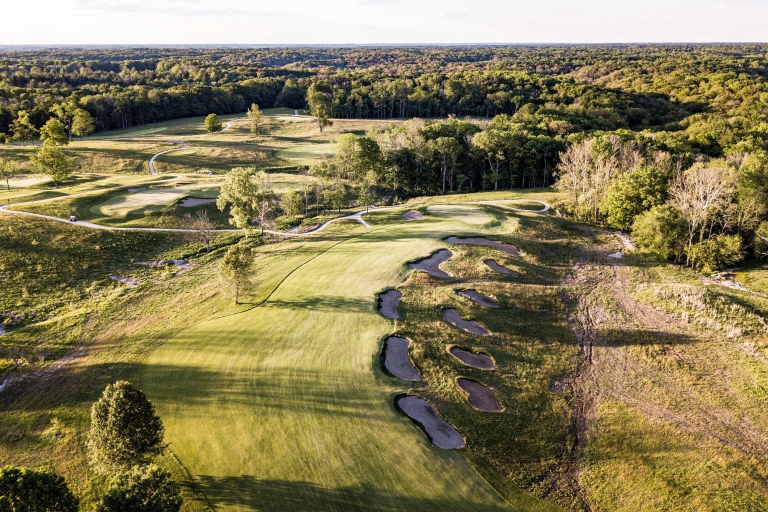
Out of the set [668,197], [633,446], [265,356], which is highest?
[668,197]

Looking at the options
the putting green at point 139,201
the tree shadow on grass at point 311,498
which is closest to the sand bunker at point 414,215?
the putting green at point 139,201

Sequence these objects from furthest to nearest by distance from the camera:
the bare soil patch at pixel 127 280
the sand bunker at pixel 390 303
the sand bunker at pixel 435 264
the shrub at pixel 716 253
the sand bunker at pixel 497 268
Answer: the shrub at pixel 716 253 → the bare soil patch at pixel 127 280 → the sand bunker at pixel 497 268 → the sand bunker at pixel 435 264 → the sand bunker at pixel 390 303

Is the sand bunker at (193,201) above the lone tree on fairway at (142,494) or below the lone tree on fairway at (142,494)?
above

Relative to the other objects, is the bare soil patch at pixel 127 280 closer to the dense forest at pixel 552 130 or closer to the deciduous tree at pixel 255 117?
the dense forest at pixel 552 130

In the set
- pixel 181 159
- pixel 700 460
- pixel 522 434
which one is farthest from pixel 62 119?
pixel 700 460

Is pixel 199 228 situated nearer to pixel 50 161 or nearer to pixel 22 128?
pixel 50 161

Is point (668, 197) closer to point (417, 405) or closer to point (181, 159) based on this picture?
point (417, 405)

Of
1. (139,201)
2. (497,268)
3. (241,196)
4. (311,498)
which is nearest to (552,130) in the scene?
(497,268)
